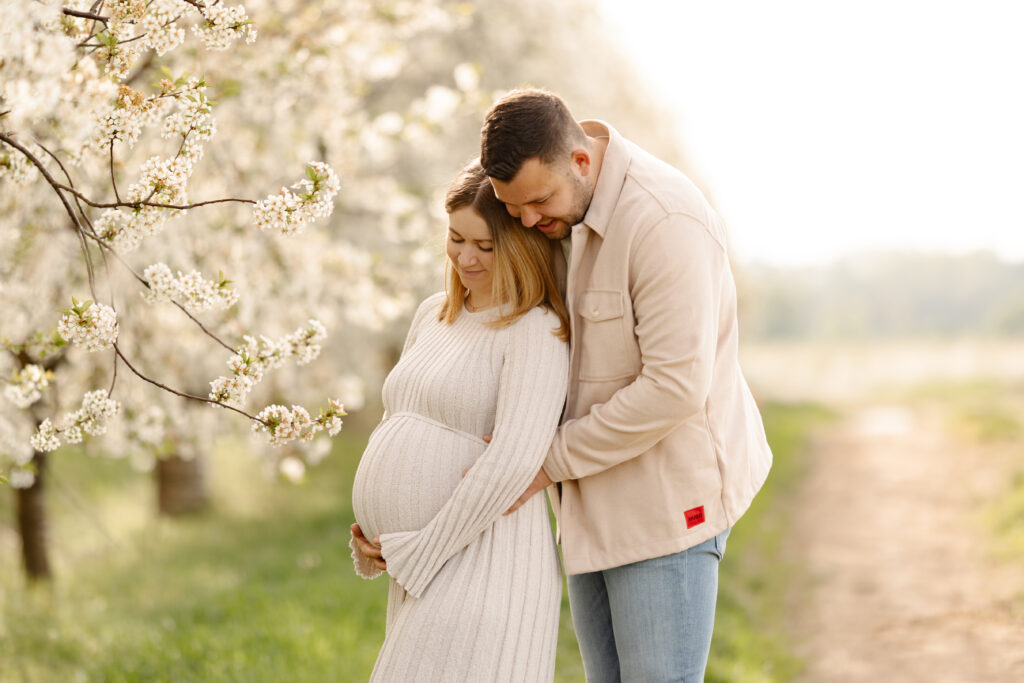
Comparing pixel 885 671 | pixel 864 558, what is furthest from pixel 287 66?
pixel 864 558

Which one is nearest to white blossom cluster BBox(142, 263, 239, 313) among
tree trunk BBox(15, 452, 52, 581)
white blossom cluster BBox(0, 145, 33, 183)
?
white blossom cluster BBox(0, 145, 33, 183)

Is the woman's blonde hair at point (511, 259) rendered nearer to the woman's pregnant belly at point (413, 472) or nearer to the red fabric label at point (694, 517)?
the woman's pregnant belly at point (413, 472)

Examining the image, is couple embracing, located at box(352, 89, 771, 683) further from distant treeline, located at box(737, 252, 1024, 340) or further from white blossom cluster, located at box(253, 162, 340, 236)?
distant treeline, located at box(737, 252, 1024, 340)

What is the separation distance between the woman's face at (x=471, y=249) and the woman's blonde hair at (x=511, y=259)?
2 centimetres

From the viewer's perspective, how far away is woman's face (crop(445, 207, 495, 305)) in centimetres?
251

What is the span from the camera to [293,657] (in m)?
4.46

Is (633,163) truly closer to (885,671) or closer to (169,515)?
(885,671)

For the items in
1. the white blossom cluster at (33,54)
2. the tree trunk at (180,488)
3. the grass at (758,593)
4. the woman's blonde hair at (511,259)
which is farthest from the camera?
the tree trunk at (180,488)

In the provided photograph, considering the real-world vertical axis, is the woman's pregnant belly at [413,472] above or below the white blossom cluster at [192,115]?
below

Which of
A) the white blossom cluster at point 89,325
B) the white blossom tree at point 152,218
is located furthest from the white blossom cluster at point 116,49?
the white blossom cluster at point 89,325

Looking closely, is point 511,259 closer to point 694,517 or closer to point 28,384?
point 694,517

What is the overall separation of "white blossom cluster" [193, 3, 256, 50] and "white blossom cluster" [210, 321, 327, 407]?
791 millimetres

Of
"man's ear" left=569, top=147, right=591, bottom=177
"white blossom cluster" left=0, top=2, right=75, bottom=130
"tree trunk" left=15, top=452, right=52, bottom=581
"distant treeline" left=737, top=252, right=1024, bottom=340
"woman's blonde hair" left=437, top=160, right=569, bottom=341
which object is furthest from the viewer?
"distant treeline" left=737, top=252, right=1024, bottom=340

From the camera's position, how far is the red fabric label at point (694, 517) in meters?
2.39
